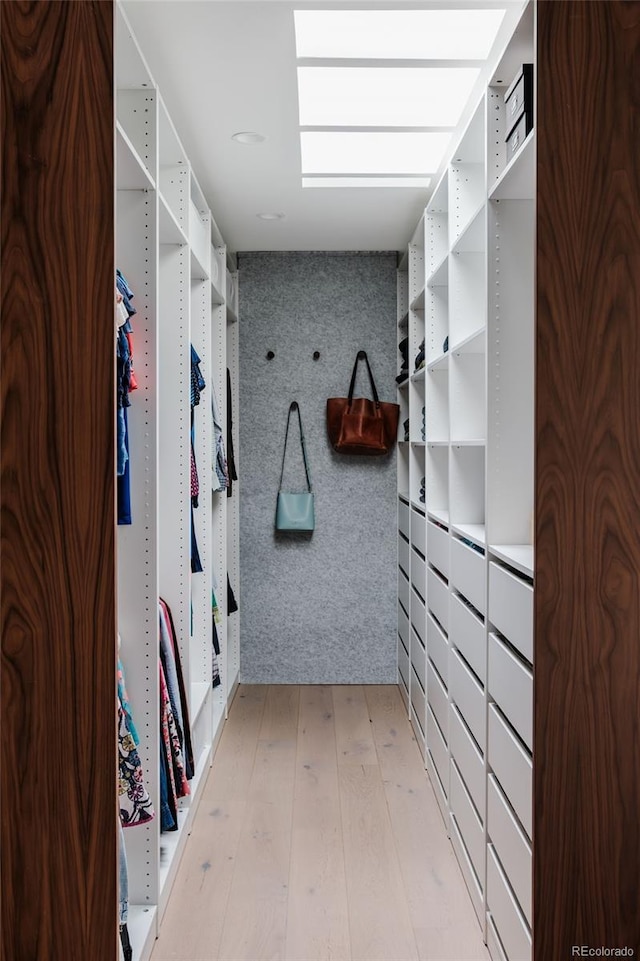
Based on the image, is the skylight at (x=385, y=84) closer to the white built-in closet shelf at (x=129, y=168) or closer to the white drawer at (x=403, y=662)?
the white built-in closet shelf at (x=129, y=168)

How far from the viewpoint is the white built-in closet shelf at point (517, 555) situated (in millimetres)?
1791

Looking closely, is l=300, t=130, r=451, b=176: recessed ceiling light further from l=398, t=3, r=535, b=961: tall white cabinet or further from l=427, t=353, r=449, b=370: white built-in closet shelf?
l=427, t=353, r=449, b=370: white built-in closet shelf

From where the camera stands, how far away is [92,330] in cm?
158

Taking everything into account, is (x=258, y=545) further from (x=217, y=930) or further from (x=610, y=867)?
(x=610, y=867)

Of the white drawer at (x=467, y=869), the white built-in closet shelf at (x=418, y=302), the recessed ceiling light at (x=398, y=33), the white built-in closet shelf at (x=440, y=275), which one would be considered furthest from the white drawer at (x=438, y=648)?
the recessed ceiling light at (x=398, y=33)

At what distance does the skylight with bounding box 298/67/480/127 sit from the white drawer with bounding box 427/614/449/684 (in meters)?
1.81

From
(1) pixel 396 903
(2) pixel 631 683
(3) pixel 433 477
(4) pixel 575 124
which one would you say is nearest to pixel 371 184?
(3) pixel 433 477

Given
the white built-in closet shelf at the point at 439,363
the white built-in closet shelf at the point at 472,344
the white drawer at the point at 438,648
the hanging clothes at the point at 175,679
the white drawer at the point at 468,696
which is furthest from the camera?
the white built-in closet shelf at the point at 439,363

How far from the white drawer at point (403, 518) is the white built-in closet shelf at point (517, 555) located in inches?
82.4

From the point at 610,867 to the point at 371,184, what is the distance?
2.68 m

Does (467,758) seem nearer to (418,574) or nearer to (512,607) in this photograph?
(512,607)

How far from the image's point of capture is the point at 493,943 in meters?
2.09

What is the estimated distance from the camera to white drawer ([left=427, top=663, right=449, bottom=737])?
2928 millimetres

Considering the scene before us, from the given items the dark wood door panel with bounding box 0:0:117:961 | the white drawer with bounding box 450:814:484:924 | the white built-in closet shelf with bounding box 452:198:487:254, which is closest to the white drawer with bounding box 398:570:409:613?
the white drawer with bounding box 450:814:484:924
